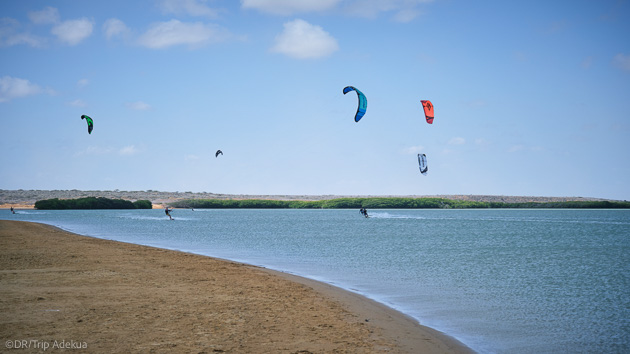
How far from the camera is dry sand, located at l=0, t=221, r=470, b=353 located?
7.07 metres

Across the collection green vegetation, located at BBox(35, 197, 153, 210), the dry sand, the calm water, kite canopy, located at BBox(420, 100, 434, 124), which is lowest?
the calm water

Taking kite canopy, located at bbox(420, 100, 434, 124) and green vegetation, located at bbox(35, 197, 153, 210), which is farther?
green vegetation, located at bbox(35, 197, 153, 210)

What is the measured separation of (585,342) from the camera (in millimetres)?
8281

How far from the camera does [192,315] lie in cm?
871

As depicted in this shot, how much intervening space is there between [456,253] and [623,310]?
502 inches

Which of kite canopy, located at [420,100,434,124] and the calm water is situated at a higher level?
kite canopy, located at [420,100,434,124]

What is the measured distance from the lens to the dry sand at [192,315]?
707 centimetres
